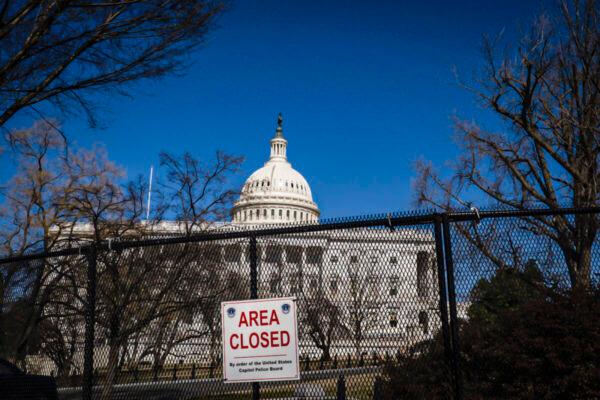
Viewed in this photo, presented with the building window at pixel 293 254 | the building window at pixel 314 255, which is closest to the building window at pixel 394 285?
the building window at pixel 314 255

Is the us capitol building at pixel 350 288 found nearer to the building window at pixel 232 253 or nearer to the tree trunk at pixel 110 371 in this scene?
the building window at pixel 232 253

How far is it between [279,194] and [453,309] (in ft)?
340

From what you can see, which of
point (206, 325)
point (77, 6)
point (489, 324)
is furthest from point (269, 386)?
point (77, 6)

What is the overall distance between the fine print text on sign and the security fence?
15 centimetres

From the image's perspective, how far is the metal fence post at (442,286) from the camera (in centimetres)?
549

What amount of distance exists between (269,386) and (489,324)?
7.95ft

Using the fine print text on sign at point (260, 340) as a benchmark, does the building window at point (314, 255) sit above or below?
above

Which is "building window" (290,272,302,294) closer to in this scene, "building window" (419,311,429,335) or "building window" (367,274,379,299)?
"building window" (367,274,379,299)

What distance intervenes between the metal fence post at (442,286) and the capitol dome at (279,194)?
289ft

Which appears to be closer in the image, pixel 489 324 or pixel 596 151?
pixel 489 324

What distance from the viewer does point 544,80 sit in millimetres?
20094

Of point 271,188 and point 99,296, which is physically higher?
point 271,188

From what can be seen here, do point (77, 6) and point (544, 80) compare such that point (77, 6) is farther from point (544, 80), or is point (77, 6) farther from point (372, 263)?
point (544, 80)

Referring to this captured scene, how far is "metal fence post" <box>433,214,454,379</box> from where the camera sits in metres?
5.49
